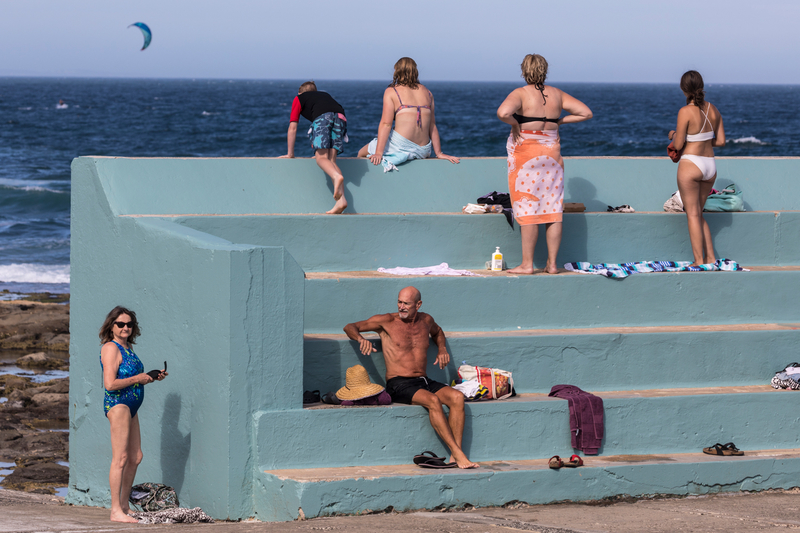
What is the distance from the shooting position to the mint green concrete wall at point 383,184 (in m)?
7.71

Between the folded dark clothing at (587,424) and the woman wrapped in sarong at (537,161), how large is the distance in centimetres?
149

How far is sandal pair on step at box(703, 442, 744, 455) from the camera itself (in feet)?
20.7

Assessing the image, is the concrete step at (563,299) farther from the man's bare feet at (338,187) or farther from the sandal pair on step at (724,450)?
the sandal pair on step at (724,450)

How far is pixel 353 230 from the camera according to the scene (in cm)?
759

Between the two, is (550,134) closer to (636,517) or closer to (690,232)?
(690,232)

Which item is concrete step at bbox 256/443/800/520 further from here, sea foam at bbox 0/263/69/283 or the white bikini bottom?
sea foam at bbox 0/263/69/283

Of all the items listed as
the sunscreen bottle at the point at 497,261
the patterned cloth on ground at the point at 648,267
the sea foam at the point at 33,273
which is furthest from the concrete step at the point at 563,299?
the sea foam at the point at 33,273

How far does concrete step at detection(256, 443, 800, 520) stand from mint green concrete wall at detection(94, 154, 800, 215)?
9.65ft

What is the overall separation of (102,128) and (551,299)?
55735mm

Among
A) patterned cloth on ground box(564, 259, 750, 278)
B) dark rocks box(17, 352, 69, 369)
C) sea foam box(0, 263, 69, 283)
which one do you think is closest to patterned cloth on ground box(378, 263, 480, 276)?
patterned cloth on ground box(564, 259, 750, 278)

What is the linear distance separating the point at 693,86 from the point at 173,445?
514 centimetres

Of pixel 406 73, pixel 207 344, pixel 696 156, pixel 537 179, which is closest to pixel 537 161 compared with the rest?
pixel 537 179

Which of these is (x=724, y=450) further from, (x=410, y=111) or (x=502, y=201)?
(x=410, y=111)

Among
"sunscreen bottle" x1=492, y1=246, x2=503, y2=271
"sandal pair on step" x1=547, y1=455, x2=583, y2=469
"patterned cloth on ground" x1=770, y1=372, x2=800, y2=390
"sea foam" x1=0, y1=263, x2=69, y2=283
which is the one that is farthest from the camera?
"sea foam" x1=0, y1=263, x2=69, y2=283
